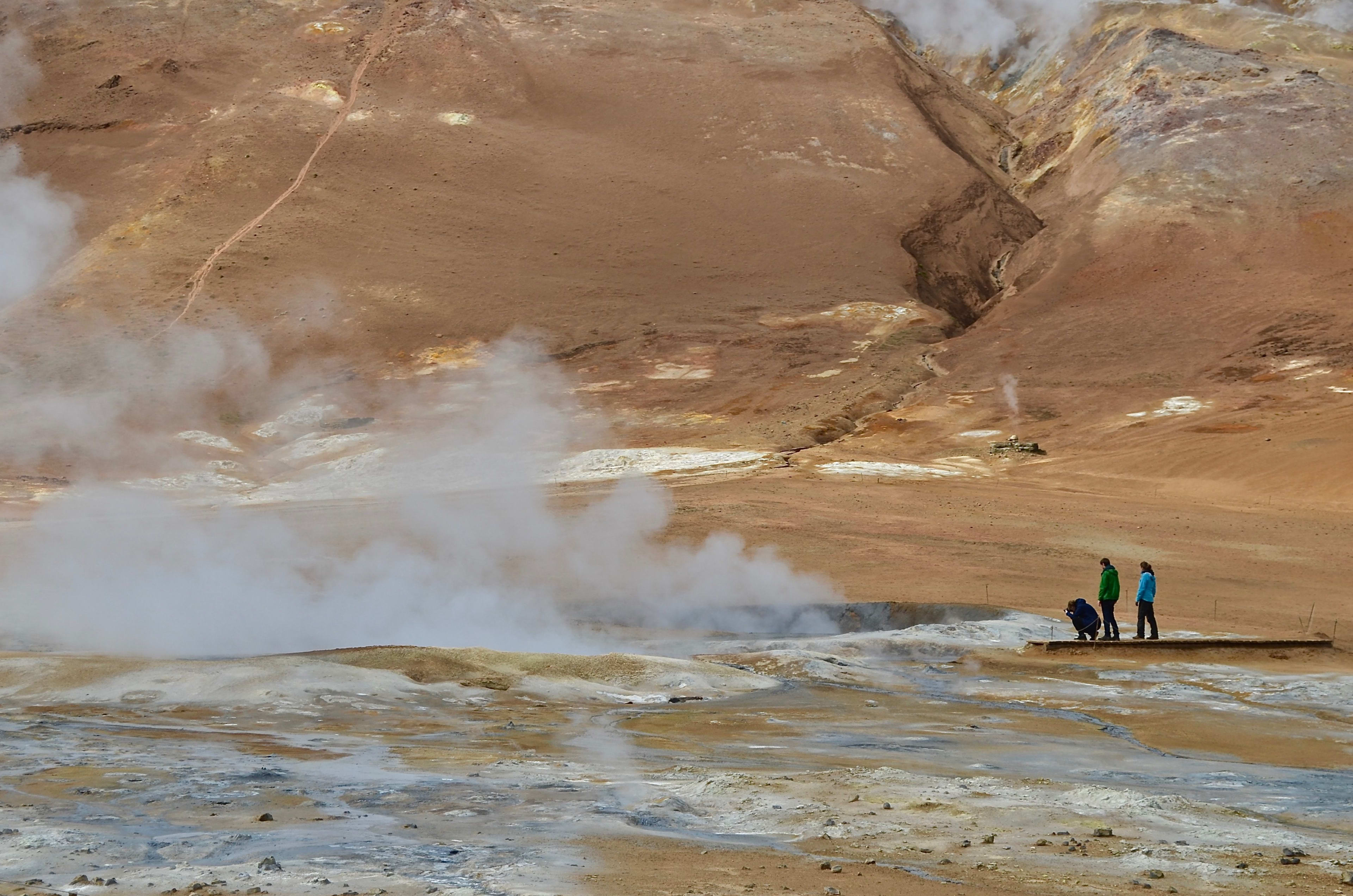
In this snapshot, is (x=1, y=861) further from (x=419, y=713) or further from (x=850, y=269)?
(x=850, y=269)

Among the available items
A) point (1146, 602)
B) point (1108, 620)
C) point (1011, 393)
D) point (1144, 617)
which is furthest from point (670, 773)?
point (1011, 393)

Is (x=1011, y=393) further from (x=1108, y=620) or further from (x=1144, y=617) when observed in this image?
(x=1108, y=620)

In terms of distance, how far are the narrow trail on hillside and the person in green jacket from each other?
44899 millimetres

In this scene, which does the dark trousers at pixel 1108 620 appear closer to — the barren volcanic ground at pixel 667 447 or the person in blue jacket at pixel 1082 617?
the person in blue jacket at pixel 1082 617

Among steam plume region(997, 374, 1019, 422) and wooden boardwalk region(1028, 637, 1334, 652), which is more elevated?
steam plume region(997, 374, 1019, 422)

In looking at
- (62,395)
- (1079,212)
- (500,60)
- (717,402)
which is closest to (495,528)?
(717,402)

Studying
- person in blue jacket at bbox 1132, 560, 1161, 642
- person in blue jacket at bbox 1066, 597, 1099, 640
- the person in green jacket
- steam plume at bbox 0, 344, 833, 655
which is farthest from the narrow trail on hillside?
person in blue jacket at bbox 1132, 560, 1161, 642

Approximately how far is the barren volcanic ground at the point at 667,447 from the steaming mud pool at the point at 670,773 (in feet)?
0.20

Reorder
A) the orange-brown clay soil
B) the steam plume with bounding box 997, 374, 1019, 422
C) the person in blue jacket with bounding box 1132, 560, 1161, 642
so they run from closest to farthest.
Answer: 1. the person in blue jacket with bounding box 1132, 560, 1161, 642
2. the orange-brown clay soil
3. the steam plume with bounding box 997, 374, 1019, 422

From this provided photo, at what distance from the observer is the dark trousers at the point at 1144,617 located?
16.0 meters

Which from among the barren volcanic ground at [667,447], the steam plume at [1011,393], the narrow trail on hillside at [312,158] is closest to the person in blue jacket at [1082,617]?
the barren volcanic ground at [667,447]

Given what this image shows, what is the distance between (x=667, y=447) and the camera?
137ft

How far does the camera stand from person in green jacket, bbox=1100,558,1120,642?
16156 mm

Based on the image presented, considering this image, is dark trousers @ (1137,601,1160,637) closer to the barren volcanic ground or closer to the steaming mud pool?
the barren volcanic ground
